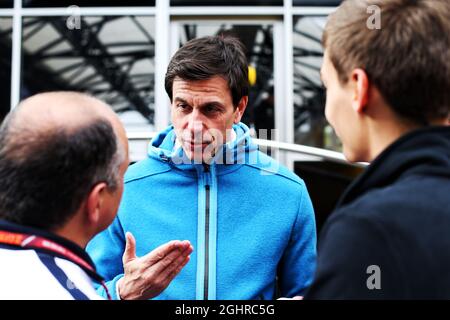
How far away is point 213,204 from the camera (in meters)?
2.19

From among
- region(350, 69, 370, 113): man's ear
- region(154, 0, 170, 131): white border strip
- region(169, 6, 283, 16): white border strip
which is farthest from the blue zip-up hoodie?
region(169, 6, 283, 16): white border strip

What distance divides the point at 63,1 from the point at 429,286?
227 inches

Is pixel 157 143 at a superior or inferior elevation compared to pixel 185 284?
superior

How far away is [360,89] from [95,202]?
653 mm

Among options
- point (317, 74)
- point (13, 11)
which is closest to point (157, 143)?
point (317, 74)

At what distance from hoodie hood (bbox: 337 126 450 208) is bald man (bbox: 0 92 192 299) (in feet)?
1.84

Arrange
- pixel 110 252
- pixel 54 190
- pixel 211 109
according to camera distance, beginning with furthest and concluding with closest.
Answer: pixel 211 109 → pixel 110 252 → pixel 54 190

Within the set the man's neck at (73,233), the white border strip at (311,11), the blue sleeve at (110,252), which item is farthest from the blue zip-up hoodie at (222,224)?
the white border strip at (311,11)

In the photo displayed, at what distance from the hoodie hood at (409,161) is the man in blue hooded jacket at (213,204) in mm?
960

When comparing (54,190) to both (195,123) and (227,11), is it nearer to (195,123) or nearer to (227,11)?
(195,123)

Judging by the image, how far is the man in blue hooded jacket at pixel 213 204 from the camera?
2088 millimetres

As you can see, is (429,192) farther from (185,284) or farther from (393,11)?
(185,284)

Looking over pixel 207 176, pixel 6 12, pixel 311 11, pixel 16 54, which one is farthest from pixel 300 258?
pixel 6 12

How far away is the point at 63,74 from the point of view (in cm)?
611
